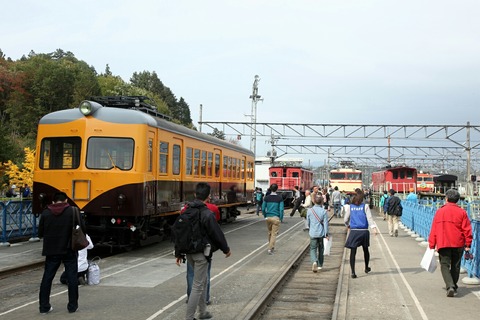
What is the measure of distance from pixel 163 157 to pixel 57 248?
7.16m

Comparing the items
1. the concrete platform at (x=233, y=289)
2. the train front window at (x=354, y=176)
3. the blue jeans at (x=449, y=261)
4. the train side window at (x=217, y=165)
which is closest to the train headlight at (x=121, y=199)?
the concrete platform at (x=233, y=289)

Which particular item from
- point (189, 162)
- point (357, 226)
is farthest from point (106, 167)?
point (357, 226)

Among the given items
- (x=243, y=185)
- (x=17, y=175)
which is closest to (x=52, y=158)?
(x=243, y=185)

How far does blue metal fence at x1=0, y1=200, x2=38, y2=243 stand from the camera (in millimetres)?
14921

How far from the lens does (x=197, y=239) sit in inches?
264

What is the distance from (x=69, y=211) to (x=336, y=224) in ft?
62.2

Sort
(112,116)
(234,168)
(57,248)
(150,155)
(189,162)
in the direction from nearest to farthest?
(57,248) < (112,116) < (150,155) < (189,162) < (234,168)

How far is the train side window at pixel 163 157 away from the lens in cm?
1416

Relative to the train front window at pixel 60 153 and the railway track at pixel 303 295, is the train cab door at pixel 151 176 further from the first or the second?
the railway track at pixel 303 295

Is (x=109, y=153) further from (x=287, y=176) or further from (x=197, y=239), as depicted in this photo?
(x=287, y=176)

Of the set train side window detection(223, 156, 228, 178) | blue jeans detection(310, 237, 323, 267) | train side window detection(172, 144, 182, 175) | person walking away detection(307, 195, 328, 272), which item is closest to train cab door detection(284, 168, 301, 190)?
train side window detection(223, 156, 228, 178)

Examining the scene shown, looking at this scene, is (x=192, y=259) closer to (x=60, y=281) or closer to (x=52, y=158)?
(x=60, y=281)

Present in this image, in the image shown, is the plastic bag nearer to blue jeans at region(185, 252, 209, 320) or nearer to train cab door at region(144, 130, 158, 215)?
blue jeans at region(185, 252, 209, 320)

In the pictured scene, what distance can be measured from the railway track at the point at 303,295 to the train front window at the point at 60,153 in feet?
18.7
